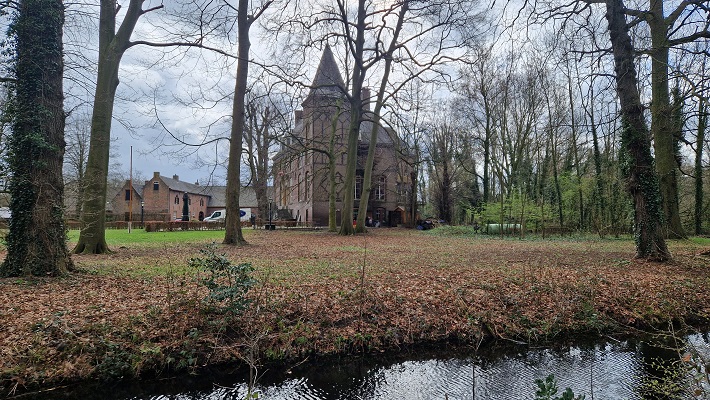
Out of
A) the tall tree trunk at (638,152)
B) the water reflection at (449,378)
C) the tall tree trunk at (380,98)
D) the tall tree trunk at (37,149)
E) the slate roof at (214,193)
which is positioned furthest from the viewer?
the slate roof at (214,193)

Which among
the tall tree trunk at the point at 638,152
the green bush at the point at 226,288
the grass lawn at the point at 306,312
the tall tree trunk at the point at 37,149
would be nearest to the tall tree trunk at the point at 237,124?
the grass lawn at the point at 306,312

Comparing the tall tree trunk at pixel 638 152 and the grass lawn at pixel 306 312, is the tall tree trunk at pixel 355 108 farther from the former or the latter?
the grass lawn at pixel 306 312

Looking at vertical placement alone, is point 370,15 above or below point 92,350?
above

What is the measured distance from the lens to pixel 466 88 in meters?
26.6

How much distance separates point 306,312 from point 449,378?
6.99 feet

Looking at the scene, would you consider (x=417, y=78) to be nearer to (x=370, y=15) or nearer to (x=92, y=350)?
(x=370, y=15)

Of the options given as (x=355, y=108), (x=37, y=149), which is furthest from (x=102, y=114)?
(x=355, y=108)

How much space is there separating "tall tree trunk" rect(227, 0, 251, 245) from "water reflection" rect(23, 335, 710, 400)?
1031 centimetres

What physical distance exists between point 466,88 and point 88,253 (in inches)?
923

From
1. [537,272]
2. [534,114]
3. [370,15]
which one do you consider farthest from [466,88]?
[537,272]

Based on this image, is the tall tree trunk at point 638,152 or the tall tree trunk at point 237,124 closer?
the tall tree trunk at point 638,152

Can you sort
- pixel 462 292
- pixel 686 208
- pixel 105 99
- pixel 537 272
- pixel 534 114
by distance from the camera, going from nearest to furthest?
pixel 462 292
pixel 537 272
pixel 105 99
pixel 686 208
pixel 534 114

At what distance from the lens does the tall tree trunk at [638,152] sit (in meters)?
9.45

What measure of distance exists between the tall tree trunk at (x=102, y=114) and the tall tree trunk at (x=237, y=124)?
351 cm
